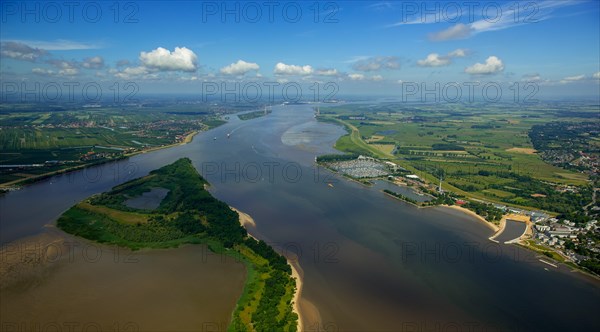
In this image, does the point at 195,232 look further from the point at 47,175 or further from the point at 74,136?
the point at 74,136

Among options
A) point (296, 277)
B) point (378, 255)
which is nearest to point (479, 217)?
point (378, 255)

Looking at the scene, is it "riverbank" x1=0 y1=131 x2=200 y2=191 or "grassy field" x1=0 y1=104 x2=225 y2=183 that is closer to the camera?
"riverbank" x1=0 y1=131 x2=200 y2=191

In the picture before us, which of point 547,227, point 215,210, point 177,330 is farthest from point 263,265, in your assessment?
point 547,227

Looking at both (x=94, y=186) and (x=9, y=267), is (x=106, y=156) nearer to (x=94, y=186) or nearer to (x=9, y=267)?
(x=94, y=186)

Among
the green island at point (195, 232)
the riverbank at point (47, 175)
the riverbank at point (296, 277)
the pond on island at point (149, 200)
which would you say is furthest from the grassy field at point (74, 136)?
the riverbank at point (296, 277)

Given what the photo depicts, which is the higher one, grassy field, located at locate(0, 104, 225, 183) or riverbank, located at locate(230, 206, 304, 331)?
grassy field, located at locate(0, 104, 225, 183)

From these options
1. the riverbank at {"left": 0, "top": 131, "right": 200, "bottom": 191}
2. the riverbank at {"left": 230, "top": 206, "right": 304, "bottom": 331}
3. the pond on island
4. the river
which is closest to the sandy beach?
the river

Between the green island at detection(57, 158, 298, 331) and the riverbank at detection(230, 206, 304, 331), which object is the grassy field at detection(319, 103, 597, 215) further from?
the green island at detection(57, 158, 298, 331)

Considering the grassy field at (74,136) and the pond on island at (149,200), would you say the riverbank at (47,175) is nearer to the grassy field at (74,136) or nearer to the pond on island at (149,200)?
the grassy field at (74,136)
